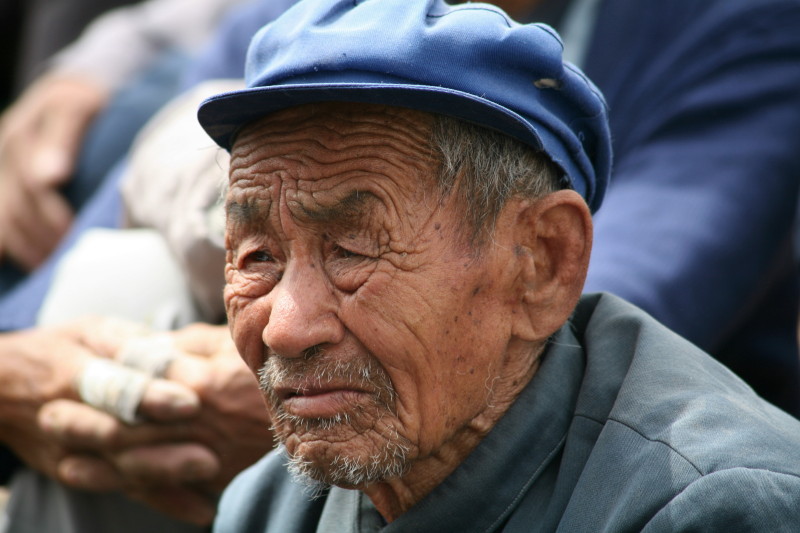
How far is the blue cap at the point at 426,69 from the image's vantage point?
67.0 inches

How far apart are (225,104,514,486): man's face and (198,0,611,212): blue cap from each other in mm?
79

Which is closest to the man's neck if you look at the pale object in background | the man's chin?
the man's chin

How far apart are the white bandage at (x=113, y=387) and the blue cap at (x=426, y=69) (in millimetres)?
1077

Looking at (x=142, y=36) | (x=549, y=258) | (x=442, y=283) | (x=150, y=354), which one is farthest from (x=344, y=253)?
(x=142, y=36)

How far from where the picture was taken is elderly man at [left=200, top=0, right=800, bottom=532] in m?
1.71

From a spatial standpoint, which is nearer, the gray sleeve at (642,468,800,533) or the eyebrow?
the gray sleeve at (642,468,800,533)

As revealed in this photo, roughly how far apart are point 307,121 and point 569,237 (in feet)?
1.75

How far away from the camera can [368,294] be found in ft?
5.79

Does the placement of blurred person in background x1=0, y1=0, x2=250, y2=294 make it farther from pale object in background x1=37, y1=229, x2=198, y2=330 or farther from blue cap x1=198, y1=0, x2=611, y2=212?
blue cap x1=198, y1=0, x2=611, y2=212

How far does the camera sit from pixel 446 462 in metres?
1.96

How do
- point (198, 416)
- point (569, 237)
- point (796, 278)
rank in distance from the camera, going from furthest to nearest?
point (796, 278) < point (198, 416) < point (569, 237)

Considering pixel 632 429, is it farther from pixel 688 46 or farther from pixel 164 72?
pixel 164 72

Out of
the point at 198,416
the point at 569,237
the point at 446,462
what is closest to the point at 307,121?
the point at 569,237

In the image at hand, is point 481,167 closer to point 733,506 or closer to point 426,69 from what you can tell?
point 426,69
